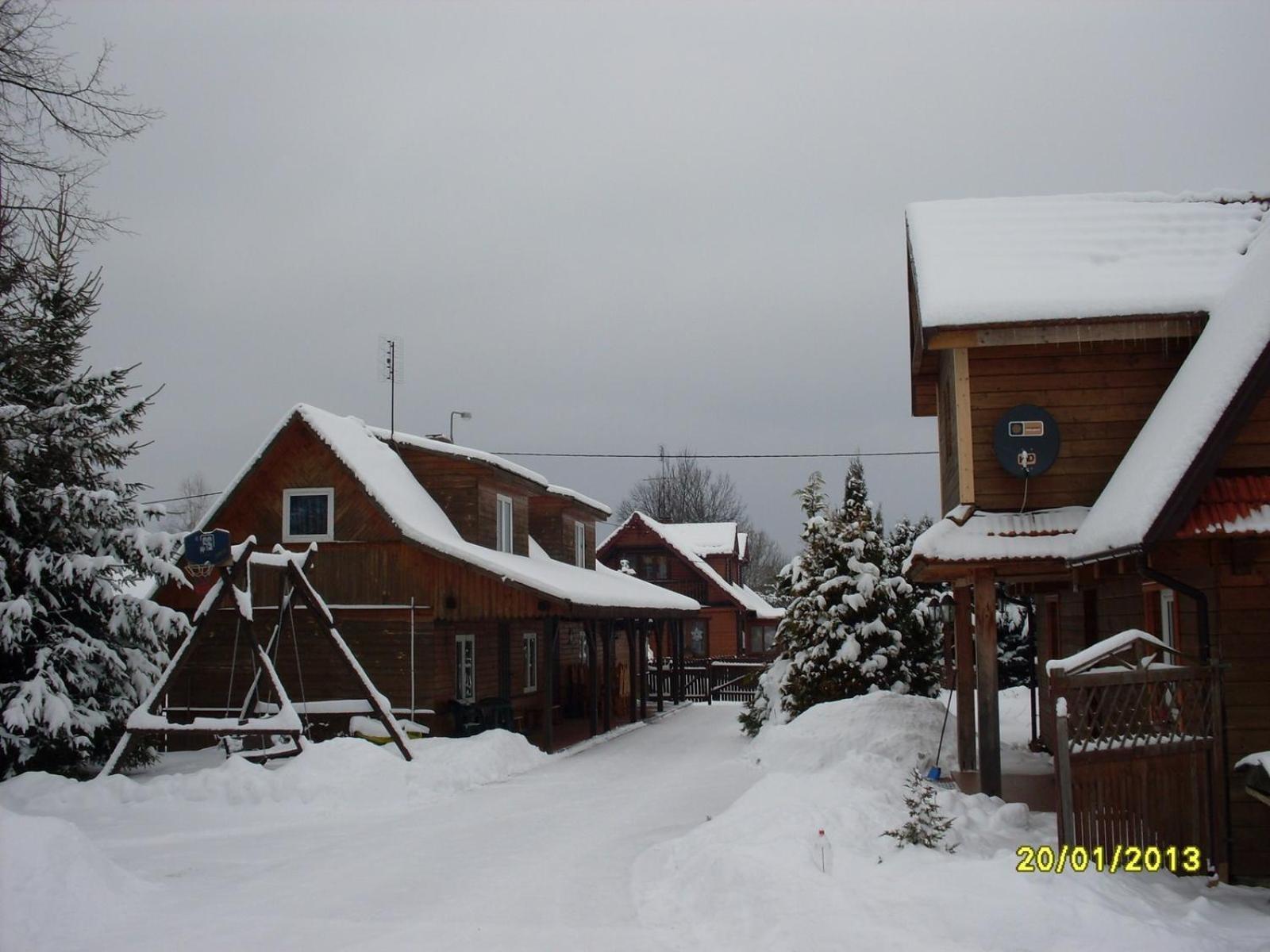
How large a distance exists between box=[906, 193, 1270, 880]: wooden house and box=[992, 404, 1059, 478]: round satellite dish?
0.07ft

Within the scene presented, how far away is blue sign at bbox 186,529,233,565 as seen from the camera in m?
16.5

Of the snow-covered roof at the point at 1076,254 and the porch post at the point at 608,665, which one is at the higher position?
the snow-covered roof at the point at 1076,254

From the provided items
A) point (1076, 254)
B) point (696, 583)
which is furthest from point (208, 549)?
point (696, 583)

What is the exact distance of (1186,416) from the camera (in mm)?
10594

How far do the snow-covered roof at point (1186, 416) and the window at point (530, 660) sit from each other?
56.6 feet

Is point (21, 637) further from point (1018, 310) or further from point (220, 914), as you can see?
point (1018, 310)

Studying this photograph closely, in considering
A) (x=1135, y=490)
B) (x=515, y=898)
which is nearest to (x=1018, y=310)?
(x=1135, y=490)

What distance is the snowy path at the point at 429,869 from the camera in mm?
8586

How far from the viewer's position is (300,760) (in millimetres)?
15797

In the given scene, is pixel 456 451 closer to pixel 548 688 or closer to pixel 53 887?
pixel 548 688

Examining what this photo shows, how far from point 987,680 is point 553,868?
17.2ft

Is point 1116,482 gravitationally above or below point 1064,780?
above

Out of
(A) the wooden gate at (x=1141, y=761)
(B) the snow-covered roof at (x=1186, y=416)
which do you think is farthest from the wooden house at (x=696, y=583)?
(A) the wooden gate at (x=1141, y=761)

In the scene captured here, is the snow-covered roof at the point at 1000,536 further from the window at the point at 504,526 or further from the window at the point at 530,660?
the window at the point at 530,660
